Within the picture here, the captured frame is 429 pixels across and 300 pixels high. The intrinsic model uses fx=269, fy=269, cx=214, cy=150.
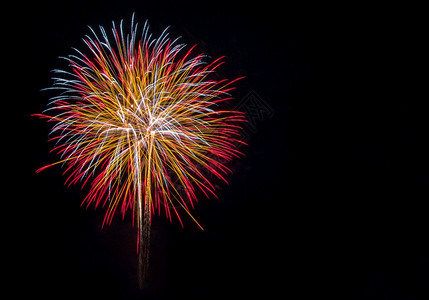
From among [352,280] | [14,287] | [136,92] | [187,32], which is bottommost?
[352,280]

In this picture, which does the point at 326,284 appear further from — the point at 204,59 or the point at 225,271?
the point at 204,59

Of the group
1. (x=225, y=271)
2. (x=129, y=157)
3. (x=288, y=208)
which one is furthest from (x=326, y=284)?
(x=129, y=157)

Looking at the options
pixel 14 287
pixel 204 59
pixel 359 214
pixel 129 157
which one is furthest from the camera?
pixel 359 214

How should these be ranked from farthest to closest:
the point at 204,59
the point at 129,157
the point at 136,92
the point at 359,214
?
the point at 359,214, the point at 204,59, the point at 129,157, the point at 136,92

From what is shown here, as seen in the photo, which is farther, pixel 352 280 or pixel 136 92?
pixel 352 280

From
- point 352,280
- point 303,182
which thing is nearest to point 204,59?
point 303,182

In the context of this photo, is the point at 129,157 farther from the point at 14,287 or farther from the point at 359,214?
the point at 359,214

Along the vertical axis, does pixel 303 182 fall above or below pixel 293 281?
Answer: above

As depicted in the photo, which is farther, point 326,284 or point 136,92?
point 326,284

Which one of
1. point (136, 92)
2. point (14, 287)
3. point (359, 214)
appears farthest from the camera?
point (359, 214)
